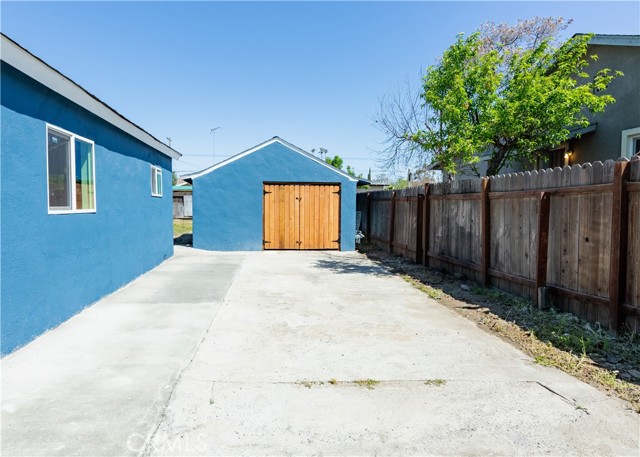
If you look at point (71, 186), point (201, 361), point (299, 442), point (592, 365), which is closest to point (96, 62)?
point (71, 186)

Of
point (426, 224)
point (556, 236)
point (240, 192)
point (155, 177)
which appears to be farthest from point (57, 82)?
point (240, 192)

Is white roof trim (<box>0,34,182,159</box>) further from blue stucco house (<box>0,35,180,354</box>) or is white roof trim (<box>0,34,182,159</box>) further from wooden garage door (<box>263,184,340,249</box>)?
wooden garage door (<box>263,184,340,249</box>)

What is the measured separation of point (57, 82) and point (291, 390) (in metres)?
4.30

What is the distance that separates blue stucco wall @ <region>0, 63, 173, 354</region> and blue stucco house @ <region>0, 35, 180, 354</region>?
0.01 metres

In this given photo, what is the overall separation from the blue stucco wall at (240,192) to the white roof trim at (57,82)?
16.9 ft

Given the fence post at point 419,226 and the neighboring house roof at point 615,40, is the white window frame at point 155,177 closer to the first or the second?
the fence post at point 419,226

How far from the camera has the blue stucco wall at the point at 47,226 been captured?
12.0 feet

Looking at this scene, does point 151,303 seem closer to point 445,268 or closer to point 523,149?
point 445,268

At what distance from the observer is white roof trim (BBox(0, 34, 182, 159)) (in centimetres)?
354

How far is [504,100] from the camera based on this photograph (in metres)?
8.02

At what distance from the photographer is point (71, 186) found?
16.6 feet

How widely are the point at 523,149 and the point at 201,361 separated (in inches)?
322

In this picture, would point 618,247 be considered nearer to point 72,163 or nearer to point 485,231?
point 485,231

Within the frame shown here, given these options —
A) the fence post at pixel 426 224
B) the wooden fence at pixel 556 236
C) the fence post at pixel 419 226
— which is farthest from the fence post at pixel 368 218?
the wooden fence at pixel 556 236
